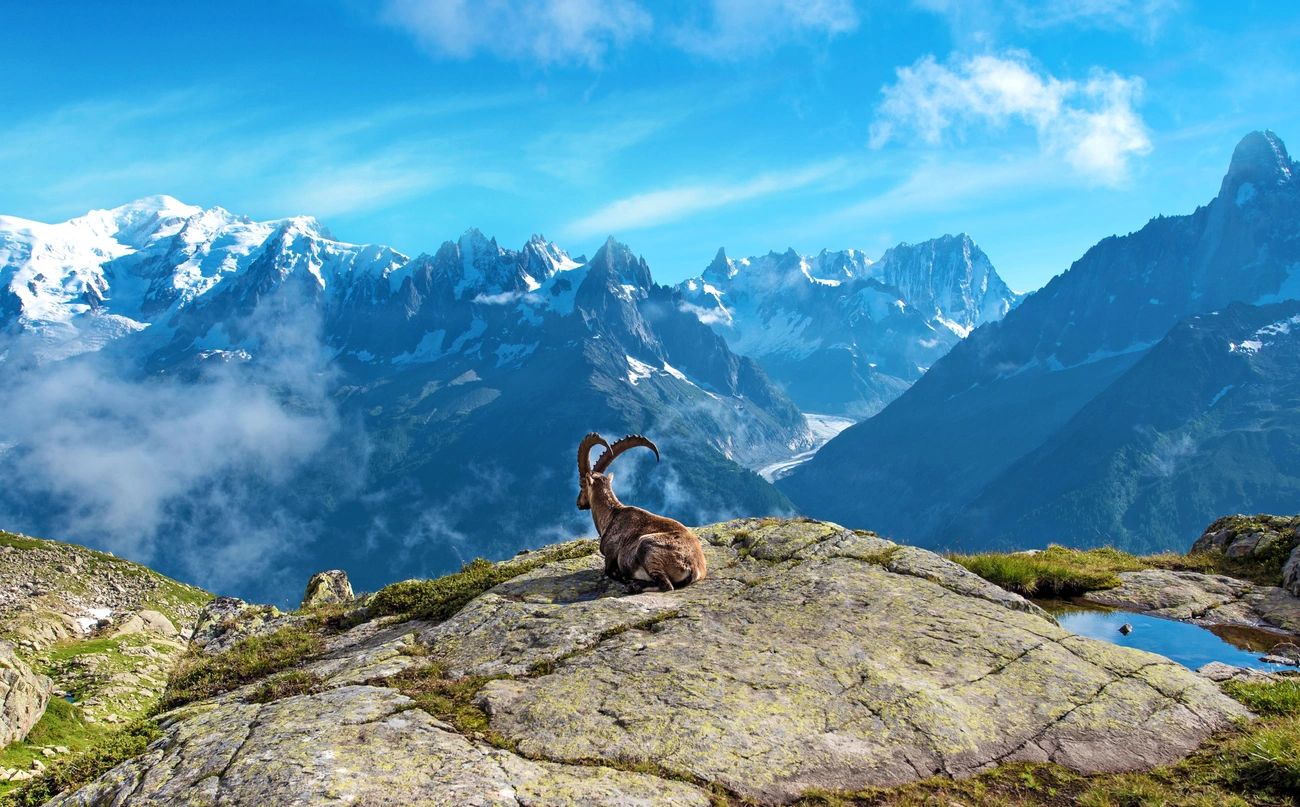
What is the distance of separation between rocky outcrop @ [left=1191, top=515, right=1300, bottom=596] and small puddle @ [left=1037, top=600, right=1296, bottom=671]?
436cm

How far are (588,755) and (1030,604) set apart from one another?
1189 centimetres

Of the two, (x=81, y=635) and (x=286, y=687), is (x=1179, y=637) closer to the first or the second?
(x=286, y=687)

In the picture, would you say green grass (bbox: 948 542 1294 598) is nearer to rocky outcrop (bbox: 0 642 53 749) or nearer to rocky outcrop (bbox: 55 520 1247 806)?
rocky outcrop (bbox: 55 520 1247 806)

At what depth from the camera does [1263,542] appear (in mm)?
25344

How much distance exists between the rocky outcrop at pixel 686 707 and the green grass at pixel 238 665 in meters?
0.75

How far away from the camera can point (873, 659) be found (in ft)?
43.1

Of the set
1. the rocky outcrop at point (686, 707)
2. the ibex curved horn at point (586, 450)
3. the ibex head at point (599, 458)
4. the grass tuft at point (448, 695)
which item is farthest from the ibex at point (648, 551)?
the grass tuft at point (448, 695)

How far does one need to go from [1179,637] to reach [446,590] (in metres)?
17.9

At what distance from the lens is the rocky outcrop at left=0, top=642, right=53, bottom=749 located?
73.2 ft

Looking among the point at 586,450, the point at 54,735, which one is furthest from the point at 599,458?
the point at 54,735

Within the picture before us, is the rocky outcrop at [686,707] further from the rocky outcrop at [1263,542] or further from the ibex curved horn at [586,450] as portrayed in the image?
the rocky outcrop at [1263,542]

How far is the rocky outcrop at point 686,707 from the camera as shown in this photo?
9305mm

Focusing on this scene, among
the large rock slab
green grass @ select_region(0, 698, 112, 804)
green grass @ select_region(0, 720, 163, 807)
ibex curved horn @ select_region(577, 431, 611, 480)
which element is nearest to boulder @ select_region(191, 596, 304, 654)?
green grass @ select_region(0, 698, 112, 804)

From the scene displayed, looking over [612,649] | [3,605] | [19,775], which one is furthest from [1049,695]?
[3,605]
